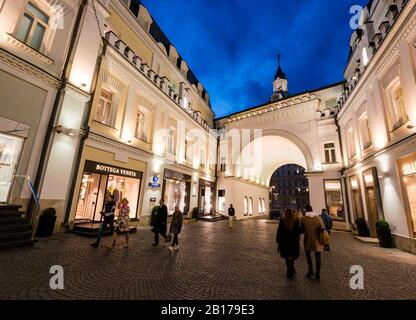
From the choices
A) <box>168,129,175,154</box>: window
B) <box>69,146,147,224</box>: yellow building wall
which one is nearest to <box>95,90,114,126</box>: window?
<box>69,146,147,224</box>: yellow building wall

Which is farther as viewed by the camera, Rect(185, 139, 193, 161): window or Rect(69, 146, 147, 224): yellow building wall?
Rect(185, 139, 193, 161): window

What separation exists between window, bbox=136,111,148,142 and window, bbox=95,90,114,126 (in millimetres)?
2197

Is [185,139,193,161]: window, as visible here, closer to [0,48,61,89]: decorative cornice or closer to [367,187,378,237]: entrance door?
[0,48,61,89]: decorative cornice

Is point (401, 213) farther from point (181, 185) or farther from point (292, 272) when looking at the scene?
point (181, 185)

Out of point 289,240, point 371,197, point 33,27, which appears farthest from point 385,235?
point 33,27

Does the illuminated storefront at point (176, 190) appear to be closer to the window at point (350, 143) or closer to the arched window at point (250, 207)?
the arched window at point (250, 207)

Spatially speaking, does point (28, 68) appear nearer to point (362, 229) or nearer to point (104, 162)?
point (104, 162)

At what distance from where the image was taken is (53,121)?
848 cm

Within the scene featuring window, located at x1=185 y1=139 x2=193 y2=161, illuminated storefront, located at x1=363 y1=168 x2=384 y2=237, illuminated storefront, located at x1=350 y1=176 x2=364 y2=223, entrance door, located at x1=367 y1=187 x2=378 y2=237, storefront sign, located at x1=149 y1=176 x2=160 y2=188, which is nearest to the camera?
illuminated storefront, located at x1=363 y1=168 x2=384 y2=237

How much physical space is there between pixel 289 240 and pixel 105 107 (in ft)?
40.7

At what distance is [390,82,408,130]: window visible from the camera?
9008 mm

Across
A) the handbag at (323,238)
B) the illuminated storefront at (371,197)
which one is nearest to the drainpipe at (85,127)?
the handbag at (323,238)
